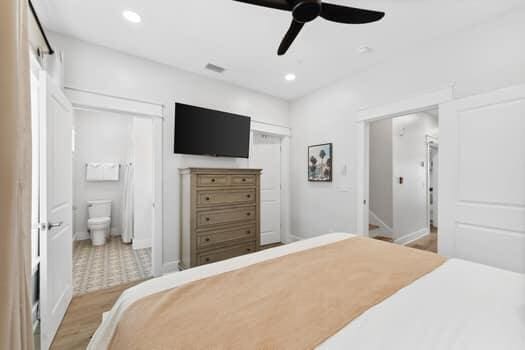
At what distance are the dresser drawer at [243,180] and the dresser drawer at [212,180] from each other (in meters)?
0.09

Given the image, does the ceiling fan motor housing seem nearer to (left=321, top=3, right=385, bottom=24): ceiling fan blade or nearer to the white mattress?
(left=321, top=3, right=385, bottom=24): ceiling fan blade

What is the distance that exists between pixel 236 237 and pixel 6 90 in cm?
267

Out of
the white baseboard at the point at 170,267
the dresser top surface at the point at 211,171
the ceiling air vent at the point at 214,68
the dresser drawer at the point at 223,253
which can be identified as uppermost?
the ceiling air vent at the point at 214,68

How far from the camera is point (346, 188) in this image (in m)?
3.45

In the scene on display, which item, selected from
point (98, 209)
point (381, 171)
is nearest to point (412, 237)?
point (381, 171)

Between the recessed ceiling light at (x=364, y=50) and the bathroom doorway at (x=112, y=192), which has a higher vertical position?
the recessed ceiling light at (x=364, y=50)

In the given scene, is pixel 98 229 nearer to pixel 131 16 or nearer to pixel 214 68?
pixel 214 68

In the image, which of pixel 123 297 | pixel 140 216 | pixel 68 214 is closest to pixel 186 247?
pixel 68 214

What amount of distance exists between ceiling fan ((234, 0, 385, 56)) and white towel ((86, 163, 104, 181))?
4.61m

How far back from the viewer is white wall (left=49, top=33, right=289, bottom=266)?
253 cm

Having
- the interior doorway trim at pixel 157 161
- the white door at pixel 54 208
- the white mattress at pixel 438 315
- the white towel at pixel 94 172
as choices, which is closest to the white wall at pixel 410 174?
the white mattress at pixel 438 315

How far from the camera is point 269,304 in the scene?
98 cm

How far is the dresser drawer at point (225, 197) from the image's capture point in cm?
290

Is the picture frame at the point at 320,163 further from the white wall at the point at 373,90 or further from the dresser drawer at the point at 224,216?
the dresser drawer at the point at 224,216
